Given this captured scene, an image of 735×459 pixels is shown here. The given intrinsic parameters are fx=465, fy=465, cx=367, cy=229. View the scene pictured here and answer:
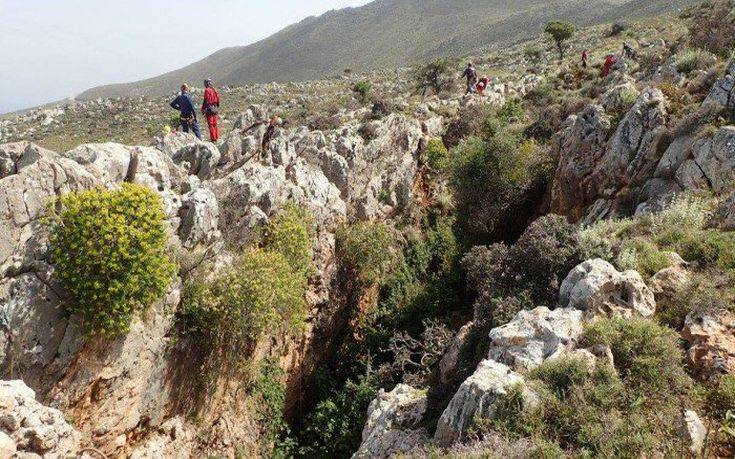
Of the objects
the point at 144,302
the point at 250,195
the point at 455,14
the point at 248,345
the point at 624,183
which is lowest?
the point at 248,345

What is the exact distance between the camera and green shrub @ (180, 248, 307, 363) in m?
12.4

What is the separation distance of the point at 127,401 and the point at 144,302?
106 inches

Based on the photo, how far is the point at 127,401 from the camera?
11.4 meters

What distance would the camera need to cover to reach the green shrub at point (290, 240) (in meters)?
15.3

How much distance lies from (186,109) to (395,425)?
47.8 feet

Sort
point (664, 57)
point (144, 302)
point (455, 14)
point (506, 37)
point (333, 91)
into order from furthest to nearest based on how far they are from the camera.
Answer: point (455, 14), point (506, 37), point (333, 91), point (664, 57), point (144, 302)

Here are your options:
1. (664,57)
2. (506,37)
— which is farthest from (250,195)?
(506,37)

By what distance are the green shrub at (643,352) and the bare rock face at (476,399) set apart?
1.66 metres

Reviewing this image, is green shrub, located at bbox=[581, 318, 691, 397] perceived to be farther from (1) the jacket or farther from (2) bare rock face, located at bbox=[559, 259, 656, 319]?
(1) the jacket

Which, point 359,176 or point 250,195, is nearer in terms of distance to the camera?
point 250,195

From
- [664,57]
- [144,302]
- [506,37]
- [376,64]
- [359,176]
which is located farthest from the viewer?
[376,64]

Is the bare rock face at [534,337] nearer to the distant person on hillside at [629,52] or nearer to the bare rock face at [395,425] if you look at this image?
the bare rock face at [395,425]

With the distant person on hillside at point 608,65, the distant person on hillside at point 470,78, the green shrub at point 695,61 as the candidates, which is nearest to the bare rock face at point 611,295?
the green shrub at point 695,61

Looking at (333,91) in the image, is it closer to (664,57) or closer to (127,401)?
(664,57)
